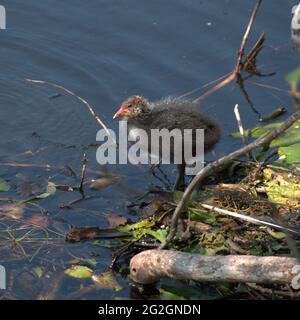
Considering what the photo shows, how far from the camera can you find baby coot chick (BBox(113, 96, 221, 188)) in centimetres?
593

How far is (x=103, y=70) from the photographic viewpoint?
726 cm

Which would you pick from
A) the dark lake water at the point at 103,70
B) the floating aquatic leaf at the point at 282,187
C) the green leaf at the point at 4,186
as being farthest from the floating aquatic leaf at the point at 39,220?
the floating aquatic leaf at the point at 282,187

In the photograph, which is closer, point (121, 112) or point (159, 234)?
point (159, 234)

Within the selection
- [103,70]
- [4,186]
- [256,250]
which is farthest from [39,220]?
[103,70]

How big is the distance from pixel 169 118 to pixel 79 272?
1438 millimetres

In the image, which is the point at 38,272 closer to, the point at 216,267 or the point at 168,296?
the point at 168,296

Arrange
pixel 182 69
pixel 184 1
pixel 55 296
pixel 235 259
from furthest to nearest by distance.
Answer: pixel 184 1
pixel 182 69
pixel 55 296
pixel 235 259

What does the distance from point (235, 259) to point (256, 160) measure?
150cm

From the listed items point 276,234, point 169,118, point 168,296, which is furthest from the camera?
point 169,118

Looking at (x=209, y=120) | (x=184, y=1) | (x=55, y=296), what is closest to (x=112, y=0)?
(x=184, y=1)

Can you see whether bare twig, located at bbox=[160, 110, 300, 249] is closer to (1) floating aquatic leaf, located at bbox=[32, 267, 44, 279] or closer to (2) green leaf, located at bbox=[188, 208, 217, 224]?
(2) green leaf, located at bbox=[188, 208, 217, 224]

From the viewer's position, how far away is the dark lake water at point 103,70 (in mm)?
6031

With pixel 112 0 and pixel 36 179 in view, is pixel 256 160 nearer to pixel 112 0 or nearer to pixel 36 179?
pixel 36 179

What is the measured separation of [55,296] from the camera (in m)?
4.94
